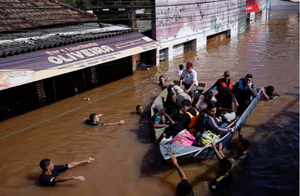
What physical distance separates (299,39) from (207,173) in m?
21.8

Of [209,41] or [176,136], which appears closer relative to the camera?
[176,136]

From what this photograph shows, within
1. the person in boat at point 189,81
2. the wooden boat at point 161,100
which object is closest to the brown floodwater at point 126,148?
the wooden boat at point 161,100

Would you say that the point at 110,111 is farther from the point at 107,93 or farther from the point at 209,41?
the point at 209,41

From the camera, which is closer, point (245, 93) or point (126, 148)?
point (126, 148)

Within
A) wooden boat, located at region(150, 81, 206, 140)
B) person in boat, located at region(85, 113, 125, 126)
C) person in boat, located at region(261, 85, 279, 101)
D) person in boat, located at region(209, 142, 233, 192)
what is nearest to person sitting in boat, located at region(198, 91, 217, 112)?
wooden boat, located at region(150, 81, 206, 140)

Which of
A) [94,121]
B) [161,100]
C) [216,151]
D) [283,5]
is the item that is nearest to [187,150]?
[216,151]

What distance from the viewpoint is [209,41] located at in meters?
24.3

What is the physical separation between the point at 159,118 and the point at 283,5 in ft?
155

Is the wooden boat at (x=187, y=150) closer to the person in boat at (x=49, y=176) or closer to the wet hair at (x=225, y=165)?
the wet hair at (x=225, y=165)

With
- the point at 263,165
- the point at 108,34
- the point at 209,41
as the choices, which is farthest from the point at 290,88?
the point at 209,41

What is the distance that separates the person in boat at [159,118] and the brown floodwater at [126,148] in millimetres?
679

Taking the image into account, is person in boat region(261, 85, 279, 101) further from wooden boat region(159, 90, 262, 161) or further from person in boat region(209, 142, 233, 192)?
person in boat region(209, 142, 233, 192)

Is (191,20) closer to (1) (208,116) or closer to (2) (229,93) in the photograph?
(2) (229,93)

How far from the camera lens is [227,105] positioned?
8898 millimetres
